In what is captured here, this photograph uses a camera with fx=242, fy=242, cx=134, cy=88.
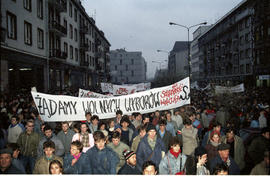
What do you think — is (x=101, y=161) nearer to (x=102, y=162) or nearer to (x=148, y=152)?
(x=102, y=162)

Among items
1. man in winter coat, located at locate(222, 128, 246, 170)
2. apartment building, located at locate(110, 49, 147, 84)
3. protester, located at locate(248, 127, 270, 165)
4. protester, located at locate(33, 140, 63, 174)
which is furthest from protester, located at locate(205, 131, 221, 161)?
apartment building, located at locate(110, 49, 147, 84)

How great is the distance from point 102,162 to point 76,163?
1.65ft

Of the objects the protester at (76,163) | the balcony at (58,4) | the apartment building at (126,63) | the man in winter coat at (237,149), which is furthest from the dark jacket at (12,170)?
the apartment building at (126,63)

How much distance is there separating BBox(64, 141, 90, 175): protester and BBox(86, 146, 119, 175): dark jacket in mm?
101

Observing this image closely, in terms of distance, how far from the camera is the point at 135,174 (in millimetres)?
4266

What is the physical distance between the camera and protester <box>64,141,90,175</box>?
466 centimetres

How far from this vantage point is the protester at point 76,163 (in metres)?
4.66

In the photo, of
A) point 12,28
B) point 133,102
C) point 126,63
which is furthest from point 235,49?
point 126,63

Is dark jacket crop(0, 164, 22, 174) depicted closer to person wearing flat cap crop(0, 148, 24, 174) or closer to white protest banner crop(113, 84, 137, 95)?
person wearing flat cap crop(0, 148, 24, 174)

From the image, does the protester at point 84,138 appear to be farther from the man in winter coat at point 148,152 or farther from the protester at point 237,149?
the protester at point 237,149

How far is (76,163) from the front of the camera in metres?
4.71

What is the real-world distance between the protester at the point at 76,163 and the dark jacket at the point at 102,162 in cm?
10

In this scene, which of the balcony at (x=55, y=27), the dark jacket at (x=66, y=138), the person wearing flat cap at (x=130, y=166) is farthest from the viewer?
the balcony at (x=55, y=27)

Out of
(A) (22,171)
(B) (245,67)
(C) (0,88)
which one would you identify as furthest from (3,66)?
(B) (245,67)
